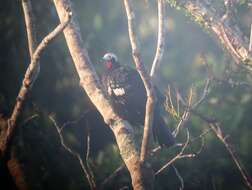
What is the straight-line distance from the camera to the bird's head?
3605 mm

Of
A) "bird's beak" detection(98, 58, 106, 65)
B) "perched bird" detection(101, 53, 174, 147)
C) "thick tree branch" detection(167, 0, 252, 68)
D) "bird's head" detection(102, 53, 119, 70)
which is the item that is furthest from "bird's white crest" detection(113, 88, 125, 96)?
"thick tree branch" detection(167, 0, 252, 68)

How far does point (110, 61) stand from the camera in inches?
143

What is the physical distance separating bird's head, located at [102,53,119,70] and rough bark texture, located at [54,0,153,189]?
24.9 inches

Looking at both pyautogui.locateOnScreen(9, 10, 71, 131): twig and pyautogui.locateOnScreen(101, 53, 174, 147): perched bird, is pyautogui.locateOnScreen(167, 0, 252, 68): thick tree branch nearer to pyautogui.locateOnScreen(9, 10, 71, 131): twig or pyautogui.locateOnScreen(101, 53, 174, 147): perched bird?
pyautogui.locateOnScreen(101, 53, 174, 147): perched bird

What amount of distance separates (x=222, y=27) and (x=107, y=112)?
34.4 inches

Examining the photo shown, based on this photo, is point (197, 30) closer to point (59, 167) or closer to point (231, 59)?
point (231, 59)

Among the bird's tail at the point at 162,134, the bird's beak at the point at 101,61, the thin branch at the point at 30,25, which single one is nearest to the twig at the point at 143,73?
the bird's tail at the point at 162,134

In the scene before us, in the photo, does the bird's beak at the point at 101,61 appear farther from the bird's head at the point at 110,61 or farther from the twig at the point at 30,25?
the twig at the point at 30,25

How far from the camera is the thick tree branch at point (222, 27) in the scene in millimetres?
2783

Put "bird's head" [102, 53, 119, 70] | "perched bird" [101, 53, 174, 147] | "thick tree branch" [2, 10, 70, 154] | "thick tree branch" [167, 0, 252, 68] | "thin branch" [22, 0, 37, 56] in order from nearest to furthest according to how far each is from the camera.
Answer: "thick tree branch" [2, 10, 70, 154], "thick tree branch" [167, 0, 252, 68], "thin branch" [22, 0, 37, 56], "perched bird" [101, 53, 174, 147], "bird's head" [102, 53, 119, 70]

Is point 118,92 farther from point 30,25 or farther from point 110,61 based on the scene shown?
point 30,25

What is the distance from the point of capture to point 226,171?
11.4 feet

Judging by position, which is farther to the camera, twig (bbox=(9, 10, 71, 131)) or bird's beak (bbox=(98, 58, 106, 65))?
bird's beak (bbox=(98, 58, 106, 65))

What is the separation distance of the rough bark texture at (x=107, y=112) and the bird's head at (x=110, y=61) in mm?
632
